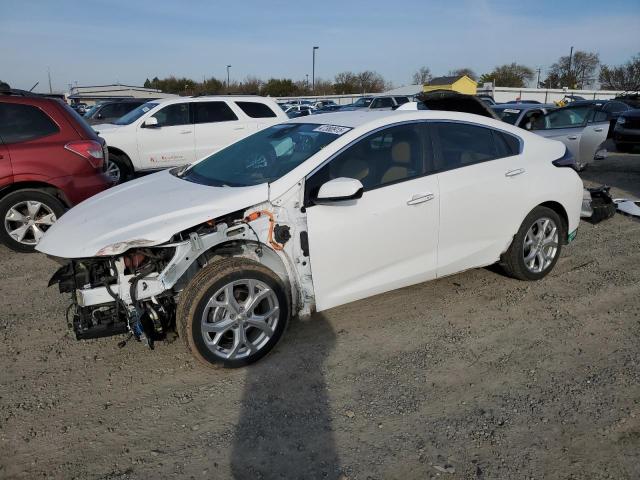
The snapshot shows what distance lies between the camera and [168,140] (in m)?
10.5

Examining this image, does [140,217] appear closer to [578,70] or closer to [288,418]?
[288,418]

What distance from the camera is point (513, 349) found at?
3.80 meters

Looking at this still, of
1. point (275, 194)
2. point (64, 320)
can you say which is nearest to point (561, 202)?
point (275, 194)

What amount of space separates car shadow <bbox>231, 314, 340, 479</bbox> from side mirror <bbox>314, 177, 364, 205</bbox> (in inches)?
44.4

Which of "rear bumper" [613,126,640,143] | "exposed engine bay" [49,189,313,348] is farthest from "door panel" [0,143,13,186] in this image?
"rear bumper" [613,126,640,143]

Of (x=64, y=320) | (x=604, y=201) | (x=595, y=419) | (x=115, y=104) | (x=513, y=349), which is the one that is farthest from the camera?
(x=115, y=104)

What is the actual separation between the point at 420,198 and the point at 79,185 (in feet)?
13.7

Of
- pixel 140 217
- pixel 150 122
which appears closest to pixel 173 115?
pixel 150 122

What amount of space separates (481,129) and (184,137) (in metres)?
7.36

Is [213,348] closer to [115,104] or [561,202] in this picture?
[561,202]

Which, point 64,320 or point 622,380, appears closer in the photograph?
point 622,380

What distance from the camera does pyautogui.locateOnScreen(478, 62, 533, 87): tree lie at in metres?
73.3

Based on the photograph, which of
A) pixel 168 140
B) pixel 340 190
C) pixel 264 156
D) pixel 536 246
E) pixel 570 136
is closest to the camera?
pixel 340 190

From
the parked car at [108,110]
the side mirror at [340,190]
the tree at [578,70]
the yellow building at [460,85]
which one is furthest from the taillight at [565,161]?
the tree at [578,70]
